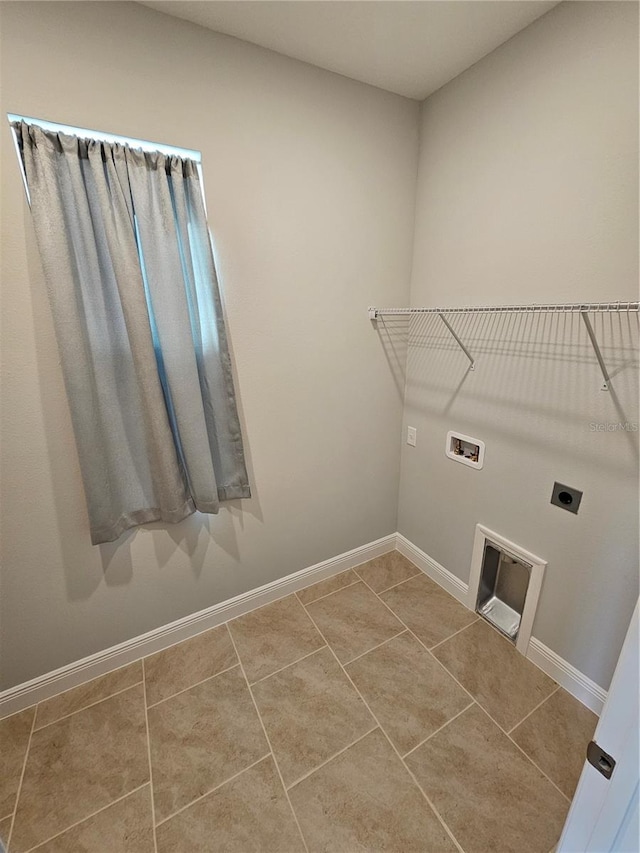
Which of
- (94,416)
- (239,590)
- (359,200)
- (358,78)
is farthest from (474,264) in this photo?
(239,590)

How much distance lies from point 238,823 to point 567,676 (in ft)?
4.55

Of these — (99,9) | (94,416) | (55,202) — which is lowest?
(94,416)

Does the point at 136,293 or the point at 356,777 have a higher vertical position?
the point at 136,293

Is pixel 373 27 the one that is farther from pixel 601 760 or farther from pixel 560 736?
pixel 560 736

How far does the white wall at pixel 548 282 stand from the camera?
117 centimetres

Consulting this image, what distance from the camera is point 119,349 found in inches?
52.2

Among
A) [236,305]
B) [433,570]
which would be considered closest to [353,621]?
[433,570]

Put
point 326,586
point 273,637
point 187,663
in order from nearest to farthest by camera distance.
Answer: point 187,663, point 273,637, point 326,586

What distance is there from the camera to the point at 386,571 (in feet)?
7.34

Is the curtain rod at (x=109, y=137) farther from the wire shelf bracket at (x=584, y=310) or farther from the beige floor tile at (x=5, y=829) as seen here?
the beige floor tile at (x=5, y=829)

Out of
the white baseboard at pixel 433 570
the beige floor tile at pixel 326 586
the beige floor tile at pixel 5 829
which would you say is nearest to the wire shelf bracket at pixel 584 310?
the white baseboard at pixel 433 570

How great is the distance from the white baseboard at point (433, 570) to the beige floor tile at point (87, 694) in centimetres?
160

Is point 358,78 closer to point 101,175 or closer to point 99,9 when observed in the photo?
point 99,9

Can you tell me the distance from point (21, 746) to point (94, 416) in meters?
1.28
